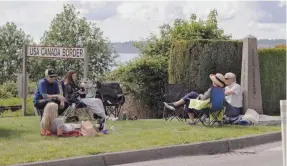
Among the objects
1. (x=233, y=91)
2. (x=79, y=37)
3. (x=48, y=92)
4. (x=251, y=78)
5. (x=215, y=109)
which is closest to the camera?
(x=48, y=92)

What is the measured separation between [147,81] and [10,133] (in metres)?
8.27

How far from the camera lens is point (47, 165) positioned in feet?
26.0

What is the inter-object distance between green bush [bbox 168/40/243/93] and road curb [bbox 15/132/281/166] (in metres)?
5.64

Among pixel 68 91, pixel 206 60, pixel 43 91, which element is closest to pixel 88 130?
pixel 43 91

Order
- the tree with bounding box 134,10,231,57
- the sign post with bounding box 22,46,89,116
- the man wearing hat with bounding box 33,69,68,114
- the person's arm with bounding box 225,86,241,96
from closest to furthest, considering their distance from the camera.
Result: the man wearing hat with bounding box 33,69,68,114 < the person's arm with bounding box 225,86,241,96 < the sign post with bounding box 22,46,89,116 < the tree with bounding box 134,10,231,57

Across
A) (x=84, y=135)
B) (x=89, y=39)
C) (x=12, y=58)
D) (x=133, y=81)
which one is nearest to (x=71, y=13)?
(x=89, y=39)

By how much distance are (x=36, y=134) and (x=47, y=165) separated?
117 inches

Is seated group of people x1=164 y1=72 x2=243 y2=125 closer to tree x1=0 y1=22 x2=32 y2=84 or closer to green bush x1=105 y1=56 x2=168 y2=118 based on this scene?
green bush x1=105 y1=56 x2=168 y2=118

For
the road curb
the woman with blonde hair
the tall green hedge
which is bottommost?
the road curb

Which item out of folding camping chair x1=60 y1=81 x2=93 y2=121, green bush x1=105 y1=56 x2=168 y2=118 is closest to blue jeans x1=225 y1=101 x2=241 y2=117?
folding camping chair x1=60 y1=81 x2=93 y2=121

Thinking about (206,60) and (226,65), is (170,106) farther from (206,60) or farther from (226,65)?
(226,65)

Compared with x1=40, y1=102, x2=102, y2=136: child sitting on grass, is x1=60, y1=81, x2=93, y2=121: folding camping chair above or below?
above

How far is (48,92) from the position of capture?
1159cm

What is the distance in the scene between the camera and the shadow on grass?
10469 millimetres
